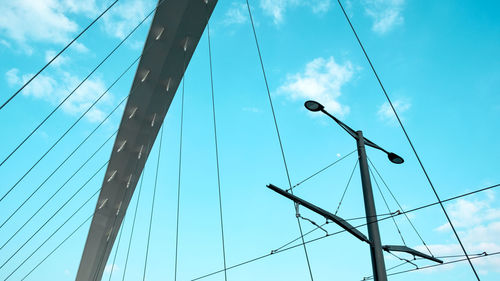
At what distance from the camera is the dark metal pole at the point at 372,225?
4.69m

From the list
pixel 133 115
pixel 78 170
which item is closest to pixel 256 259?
pixel 133 115

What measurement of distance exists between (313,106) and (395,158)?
222cm

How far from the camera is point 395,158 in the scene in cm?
714

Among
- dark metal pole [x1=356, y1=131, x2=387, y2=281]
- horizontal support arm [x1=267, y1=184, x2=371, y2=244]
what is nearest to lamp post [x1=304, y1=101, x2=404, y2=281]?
dark metal pole [x1=356, y1=131, x2=387, y2=281]

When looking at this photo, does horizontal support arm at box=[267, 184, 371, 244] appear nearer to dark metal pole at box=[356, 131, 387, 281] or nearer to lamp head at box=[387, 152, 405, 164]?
dark metal pole at box=[356, 131, 387, 281]

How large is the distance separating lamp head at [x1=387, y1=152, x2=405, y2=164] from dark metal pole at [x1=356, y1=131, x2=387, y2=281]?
3.87ft

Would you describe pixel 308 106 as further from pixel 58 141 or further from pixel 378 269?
pixel 58 141

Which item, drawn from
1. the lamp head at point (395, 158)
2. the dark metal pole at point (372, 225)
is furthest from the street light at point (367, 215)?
the lamp head at point (395, 158)

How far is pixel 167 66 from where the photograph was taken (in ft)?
26.5

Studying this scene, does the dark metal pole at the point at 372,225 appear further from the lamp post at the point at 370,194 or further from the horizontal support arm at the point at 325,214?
the horizontal support arm at the point at 325,214

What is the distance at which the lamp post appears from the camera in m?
4.75

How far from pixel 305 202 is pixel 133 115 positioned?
608 cm

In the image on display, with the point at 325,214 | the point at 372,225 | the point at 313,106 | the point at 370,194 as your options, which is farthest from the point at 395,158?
the point at 325,214

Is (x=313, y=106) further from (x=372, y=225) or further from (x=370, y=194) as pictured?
(x=372, y=225)
